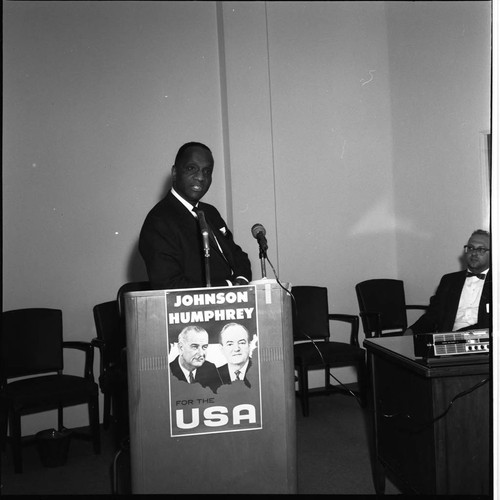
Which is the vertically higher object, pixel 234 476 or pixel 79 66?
pixel 79 66

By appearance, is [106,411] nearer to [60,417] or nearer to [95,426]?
[60,417]

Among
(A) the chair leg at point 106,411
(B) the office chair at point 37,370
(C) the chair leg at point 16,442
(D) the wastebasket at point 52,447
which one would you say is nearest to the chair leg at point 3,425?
(B) the office chair at point 37,370

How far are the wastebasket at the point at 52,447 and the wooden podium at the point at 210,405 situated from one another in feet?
6.10

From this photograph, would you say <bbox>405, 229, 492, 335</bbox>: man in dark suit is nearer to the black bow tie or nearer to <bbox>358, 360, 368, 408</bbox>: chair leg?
the black bow tie

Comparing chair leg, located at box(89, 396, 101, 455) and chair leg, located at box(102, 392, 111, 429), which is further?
chair leg, located at box(102, 392, 111, 429)

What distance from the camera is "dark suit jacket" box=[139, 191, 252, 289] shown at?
122 inches

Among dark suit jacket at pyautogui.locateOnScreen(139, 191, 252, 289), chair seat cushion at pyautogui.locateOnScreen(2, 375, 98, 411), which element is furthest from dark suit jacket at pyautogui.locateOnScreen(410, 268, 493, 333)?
chair seat cushion at pyautogui.locateOnScreen(2, 375, 98, 411)

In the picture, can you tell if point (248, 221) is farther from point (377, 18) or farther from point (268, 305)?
point (268, 305)

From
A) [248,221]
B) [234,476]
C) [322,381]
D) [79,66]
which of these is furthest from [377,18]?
[234,476]

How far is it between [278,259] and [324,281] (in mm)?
530

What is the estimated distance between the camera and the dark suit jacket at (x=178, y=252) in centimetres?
309

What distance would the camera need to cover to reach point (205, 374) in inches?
104

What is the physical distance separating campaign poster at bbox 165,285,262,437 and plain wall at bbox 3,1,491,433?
2.92 metres

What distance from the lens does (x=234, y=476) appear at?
269cm
